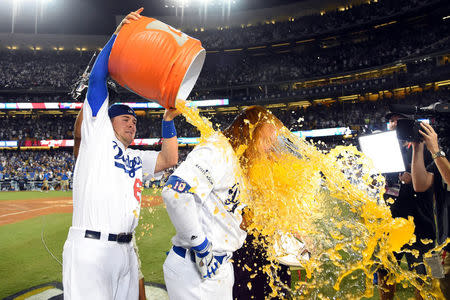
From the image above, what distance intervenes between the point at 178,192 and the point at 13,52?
47.1 m

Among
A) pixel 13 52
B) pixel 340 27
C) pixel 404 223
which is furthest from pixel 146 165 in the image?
pixel 13 52

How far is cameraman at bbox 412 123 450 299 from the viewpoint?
237 cm

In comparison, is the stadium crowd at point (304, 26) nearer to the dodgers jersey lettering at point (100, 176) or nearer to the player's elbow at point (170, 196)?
the dodgers jersey lettering at point (100, 176)

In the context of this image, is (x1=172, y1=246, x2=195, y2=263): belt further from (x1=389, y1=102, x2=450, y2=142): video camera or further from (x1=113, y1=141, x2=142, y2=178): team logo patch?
(x1=389, y1=102, x2=450, y2=142): video camera

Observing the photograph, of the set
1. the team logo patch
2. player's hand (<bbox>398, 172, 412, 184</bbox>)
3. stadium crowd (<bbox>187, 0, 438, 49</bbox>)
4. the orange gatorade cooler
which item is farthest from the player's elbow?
stadium crowd (<bbox>187, 0, 438, 49</bbox>)

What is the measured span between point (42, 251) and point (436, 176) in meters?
6.77

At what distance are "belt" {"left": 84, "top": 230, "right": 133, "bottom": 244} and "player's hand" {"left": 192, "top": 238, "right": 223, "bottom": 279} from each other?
81 centimetres

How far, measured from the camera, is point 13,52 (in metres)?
37.2

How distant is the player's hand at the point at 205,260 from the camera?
1.54 m

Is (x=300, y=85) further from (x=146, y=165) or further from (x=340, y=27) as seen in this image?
(x=146, y=165)

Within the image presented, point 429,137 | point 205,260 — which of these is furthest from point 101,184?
point 429,137

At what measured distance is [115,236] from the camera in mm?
2102

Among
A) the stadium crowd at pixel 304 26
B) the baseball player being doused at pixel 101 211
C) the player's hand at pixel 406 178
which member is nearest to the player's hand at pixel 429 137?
the player's hand at pixel 406 178

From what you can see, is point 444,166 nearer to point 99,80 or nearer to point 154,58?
point 154,58
